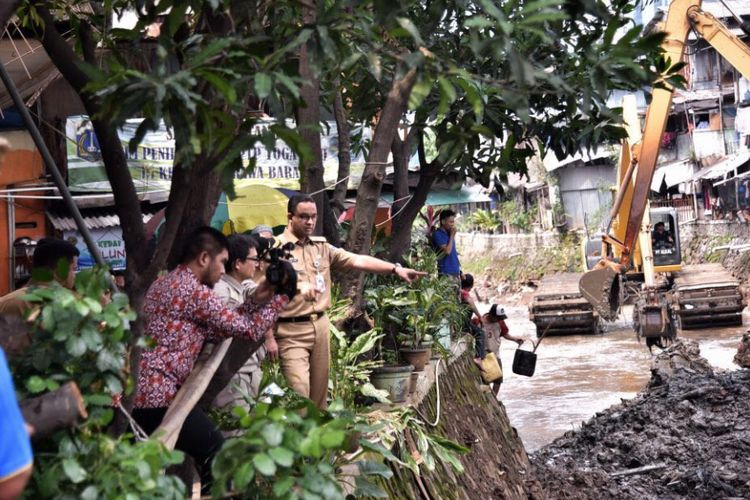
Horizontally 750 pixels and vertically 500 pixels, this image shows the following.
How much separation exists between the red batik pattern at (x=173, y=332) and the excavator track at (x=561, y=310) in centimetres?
1991

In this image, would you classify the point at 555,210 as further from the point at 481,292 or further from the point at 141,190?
the point at 141,190

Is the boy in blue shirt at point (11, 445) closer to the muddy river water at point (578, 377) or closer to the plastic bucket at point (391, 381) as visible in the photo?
the plastic bucket at point (391, 381)

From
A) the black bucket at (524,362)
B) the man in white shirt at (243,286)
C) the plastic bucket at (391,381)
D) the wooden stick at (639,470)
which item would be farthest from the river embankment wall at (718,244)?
the man in white shirt at (243,286)

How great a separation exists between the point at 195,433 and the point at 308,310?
6.84ft

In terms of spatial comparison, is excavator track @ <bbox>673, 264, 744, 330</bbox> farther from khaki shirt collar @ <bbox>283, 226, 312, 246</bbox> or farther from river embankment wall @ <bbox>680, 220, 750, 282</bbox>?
khaki shirt collar @ <bbox>283, 226, 312, 246</bbox>

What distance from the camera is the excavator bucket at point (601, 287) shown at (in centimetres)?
1911

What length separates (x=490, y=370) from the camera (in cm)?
1210

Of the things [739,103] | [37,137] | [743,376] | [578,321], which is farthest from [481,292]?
[37,137]

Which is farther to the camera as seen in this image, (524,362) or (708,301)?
(708,301)

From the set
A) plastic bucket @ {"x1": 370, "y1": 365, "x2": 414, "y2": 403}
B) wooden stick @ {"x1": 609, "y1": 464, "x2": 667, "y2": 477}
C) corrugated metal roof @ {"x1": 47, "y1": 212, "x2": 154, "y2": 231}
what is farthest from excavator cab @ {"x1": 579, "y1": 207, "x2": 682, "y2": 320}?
plastic bucket @ {"x1": 370, "y1": 365, "x2": 414, "y2": 403}

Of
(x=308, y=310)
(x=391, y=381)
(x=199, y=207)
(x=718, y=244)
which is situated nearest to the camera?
(x=199, y=207)

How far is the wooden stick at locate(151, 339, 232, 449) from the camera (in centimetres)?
406

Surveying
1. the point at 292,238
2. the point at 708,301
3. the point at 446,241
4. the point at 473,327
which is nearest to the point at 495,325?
the point at 473,327

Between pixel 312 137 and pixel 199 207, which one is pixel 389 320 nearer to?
pixel 312 137
